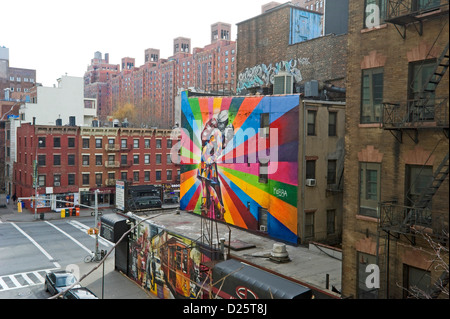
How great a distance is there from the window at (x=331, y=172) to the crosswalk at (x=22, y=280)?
76.8 feet

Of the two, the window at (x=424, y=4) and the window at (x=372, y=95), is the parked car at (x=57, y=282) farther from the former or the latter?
the window at (x=424, y=4)

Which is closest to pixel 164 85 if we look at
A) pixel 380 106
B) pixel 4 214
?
pixel 4 214

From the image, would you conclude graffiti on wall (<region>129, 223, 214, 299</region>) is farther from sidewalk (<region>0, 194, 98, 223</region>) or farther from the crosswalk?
sidewalk (<region>0, 194, 98, 223</region>)

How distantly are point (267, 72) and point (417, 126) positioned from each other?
92.7 feet

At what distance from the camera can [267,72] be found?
132ft

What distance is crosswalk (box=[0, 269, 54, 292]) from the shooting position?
30.9m

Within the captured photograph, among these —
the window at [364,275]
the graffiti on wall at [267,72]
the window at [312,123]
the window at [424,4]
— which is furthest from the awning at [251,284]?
the graffiti on wall at [267,72]

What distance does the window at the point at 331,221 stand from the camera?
27266mm

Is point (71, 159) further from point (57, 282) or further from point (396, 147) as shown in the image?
point (396, 147)

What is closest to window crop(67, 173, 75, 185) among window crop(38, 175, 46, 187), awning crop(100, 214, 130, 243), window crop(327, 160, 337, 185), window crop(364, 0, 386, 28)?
window crop(38, 175, 46, 187)

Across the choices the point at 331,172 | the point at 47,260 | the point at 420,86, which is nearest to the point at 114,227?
the point at 47,260

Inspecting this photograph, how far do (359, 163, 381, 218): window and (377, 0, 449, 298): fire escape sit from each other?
2.21 ft
